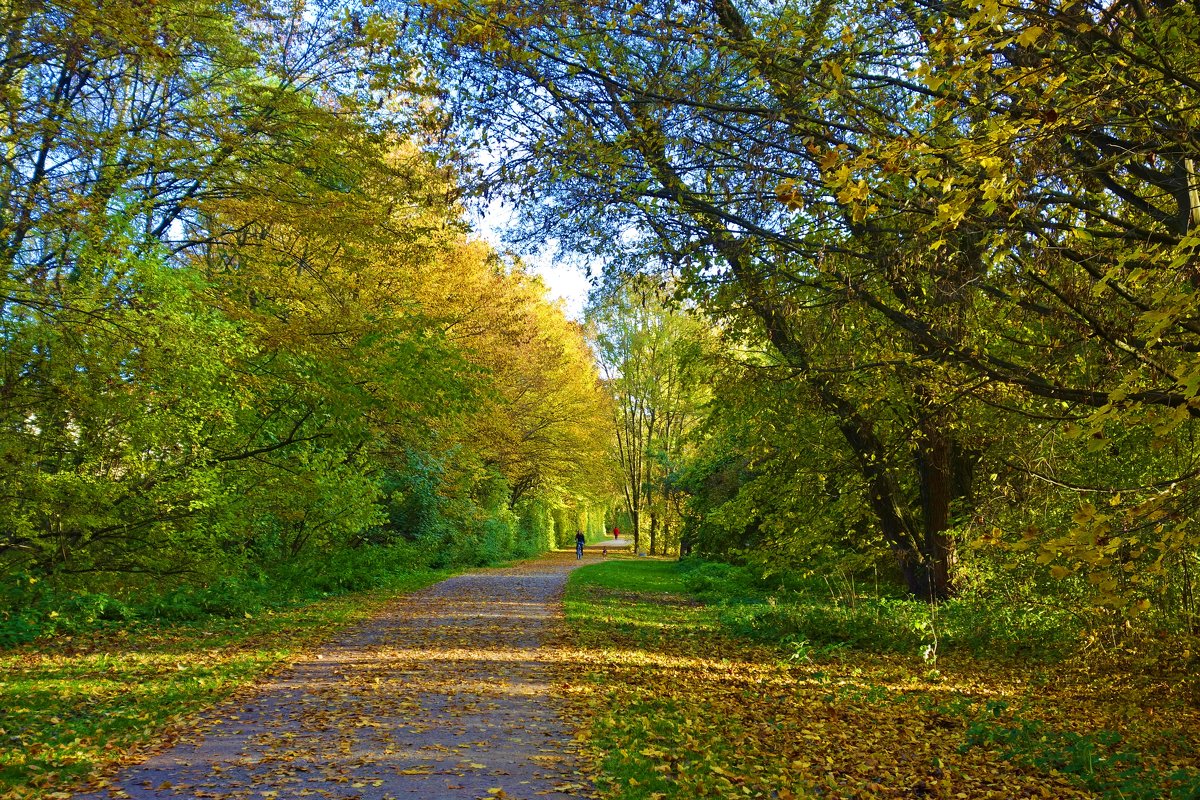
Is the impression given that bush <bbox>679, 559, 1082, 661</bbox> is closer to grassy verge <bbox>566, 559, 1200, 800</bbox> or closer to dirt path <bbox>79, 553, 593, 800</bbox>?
grassy verge <bbox>566, 559, 1200, 800</bbox>

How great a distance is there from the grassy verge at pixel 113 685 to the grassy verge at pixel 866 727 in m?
3.40

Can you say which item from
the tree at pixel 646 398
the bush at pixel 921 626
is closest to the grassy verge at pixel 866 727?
the bush at pixel 921 626

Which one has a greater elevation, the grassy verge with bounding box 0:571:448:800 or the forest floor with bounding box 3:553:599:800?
the grassy verge with bounding box 0:571:448:800

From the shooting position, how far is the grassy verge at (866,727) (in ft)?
18.2

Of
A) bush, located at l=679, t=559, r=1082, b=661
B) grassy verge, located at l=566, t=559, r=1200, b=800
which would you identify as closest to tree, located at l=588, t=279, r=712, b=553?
bush, located at l=679, t=559, r=1082, b=661

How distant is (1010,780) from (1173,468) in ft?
15.4

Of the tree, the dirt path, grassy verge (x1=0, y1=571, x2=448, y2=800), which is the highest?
the tree

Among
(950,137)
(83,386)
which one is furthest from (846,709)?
(83,386)

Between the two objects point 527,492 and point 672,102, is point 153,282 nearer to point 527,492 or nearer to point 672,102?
point 672,102

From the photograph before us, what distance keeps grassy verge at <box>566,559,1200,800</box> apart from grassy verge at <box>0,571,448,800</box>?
340 centimetres

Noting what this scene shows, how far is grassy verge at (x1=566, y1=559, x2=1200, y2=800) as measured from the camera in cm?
556

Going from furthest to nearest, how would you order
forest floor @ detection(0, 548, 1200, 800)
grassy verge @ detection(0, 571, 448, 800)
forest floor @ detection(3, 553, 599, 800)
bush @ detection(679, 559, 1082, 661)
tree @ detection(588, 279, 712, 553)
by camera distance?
tree @ detection(588, 279, 712, 553), bush @ detection(679, 559, 1082, 661), grassy verge @ detection(0, 571, 448, 800), forest floor @ detection(0, 548, 1200, 800), forest floor @ detection(3, 553, 599, 800)

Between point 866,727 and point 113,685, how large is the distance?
6.78 m

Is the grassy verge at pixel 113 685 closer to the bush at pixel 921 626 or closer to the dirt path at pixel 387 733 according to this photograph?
the dirt path at pixel 387 733
